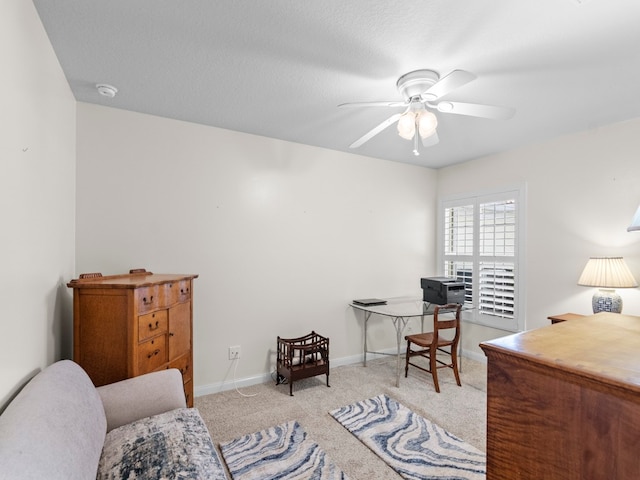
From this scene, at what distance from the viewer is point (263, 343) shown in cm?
311

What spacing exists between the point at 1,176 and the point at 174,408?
130cm

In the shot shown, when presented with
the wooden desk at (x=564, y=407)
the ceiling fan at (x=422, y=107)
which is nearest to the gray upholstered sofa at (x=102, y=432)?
the wooden desk at (x=564, y=407)

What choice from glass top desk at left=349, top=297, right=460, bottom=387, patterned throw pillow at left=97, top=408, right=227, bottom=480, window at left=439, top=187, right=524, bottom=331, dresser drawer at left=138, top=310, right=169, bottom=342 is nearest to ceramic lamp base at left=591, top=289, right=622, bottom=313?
window at left=439, top=187, right=524, bottom=331

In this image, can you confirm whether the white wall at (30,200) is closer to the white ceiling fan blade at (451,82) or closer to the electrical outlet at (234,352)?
the electrical outlet at (234,352)

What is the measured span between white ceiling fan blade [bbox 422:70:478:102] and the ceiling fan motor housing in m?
0.09

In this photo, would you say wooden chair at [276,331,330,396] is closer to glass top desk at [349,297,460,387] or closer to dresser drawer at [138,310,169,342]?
glass top desk at [349,297,460,387]

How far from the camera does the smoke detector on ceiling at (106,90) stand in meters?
2.13

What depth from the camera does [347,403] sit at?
270 cm

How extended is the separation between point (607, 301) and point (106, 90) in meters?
4.03

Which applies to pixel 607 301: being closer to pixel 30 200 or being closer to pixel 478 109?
pixel 478 109

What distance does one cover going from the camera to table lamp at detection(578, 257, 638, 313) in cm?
248

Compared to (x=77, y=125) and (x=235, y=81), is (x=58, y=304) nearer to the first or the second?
(x=77, y=125)

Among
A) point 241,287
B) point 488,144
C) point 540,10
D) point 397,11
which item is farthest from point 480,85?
point 241,287

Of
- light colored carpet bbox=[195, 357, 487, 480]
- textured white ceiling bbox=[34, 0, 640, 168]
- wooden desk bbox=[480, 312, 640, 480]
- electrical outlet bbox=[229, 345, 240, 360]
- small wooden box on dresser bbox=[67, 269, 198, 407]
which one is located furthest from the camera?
electrical outlet bbox=[229, 345, 240, 360]
